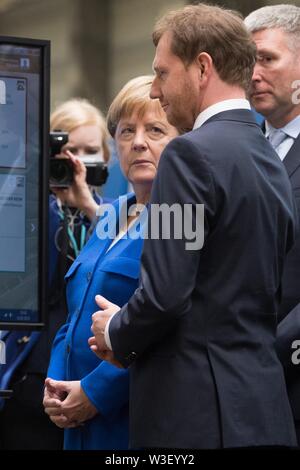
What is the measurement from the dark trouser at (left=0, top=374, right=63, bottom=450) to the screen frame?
142 centimetres

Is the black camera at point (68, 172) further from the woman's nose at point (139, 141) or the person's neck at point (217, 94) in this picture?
the person's neck at point (217, 94)

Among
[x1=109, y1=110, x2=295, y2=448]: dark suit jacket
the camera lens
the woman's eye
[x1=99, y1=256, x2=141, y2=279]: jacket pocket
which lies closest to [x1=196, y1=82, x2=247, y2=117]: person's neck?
[x1=109, y1=110, x2=295, y2=448]: dark suit jacket

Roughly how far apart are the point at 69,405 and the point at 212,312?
26.5 inches

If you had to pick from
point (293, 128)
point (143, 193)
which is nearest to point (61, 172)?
point (143, 193)

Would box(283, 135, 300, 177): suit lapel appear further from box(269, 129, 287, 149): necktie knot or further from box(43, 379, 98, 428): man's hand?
box(43, 379, 98, 428): man's hand

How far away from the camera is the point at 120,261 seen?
127 inches

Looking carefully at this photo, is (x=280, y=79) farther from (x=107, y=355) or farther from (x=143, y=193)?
(x=107, y=355)

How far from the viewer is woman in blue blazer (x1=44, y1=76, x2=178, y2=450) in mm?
3174

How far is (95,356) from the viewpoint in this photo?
10.8 ft

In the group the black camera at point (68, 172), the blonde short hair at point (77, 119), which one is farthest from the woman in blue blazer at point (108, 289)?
the blonde short hair at point (77, 119)

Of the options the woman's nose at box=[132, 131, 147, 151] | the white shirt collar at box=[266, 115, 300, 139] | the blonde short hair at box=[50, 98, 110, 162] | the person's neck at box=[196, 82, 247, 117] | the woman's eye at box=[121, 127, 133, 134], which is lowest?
the blonde short hair at box=[50, 98, 110, 162]

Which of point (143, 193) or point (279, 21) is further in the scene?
point (279, 21)

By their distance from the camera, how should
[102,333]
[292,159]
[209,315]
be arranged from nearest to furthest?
1. [209,315]
2. [102,333]
3. [292,159]
